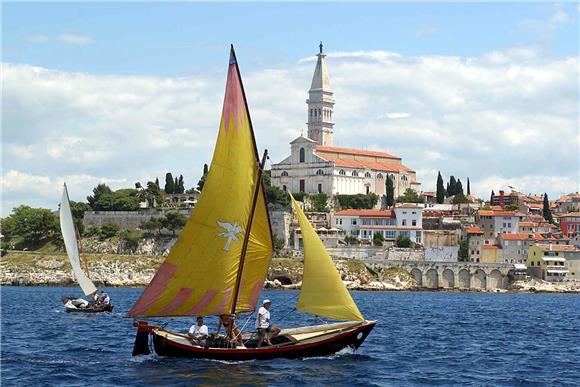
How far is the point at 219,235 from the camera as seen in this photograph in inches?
1542

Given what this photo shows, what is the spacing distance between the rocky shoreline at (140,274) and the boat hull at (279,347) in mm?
88839

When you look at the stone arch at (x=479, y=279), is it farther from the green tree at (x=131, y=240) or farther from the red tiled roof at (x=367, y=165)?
the green tree at (x=131, y=240)

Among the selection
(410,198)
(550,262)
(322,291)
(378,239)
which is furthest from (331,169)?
(322,291)

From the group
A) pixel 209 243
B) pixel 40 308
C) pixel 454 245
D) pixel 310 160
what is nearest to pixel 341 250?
pixel 454 245

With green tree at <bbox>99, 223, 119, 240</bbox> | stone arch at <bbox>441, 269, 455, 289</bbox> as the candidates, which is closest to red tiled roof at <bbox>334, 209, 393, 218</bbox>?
stone arch at <bbox>441, 269, 455, 289</bbox>

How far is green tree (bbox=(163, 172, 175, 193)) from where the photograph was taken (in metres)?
178

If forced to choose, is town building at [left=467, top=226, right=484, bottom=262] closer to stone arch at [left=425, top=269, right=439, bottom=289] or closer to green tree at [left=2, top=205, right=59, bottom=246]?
stone arch at [left=425, top=269, right=439, bottom=289]

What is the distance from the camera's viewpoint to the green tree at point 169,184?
17775cm

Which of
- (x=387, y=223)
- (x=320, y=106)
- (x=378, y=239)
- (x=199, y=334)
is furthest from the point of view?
(x=320, y=106)

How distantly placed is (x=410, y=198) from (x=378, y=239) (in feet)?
94.0

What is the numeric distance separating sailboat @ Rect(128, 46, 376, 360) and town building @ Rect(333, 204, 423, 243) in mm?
113669

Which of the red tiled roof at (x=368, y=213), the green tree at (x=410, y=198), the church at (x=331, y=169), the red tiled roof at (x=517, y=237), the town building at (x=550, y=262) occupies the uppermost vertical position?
the church at (x=331, y=169)

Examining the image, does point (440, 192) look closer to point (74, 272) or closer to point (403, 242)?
point (403, 242)

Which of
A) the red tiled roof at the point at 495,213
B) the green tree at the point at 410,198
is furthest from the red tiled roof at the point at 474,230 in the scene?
the green tree at the point at 410,198
